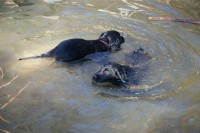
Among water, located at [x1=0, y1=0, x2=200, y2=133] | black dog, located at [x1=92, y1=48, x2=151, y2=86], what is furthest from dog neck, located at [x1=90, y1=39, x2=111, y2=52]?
black dog, located at [x1=92, y1=48, x2=151, y2=86]

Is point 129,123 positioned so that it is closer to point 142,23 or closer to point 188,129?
point 188,129

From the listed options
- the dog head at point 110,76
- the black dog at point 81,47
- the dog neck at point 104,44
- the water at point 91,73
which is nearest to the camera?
the water at point 91,73

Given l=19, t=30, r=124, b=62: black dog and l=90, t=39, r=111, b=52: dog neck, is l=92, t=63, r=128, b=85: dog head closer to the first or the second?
l=19, t=30, r=124, b=62: black dog

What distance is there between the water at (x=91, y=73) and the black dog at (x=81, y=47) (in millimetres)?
100

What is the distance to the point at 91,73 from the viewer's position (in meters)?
4.47

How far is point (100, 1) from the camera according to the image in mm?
7559

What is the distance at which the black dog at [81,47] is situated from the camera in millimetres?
4711

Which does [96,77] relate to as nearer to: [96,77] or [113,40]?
[96,77]

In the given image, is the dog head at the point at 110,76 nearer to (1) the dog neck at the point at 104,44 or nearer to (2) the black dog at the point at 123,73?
(2) the black dog at the point at 123,73

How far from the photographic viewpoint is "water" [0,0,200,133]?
11.4ft

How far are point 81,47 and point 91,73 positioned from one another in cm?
55

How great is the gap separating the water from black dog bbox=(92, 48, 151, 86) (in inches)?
4.6

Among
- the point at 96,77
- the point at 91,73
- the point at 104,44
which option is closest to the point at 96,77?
the point at 96,77

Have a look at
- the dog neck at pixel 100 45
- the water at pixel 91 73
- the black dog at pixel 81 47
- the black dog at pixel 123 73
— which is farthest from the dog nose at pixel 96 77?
the dog neck at pixel 100 45
